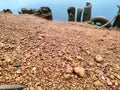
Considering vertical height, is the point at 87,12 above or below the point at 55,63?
below

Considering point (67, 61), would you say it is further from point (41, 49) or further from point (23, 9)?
point (23, 9)

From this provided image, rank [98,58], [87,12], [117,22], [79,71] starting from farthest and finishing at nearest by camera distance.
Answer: [87,12] < [117,22] < [98,58] < [79,71]

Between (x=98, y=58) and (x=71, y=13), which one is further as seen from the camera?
(x=71, y=13)

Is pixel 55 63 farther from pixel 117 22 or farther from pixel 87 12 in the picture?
pixel 87 12

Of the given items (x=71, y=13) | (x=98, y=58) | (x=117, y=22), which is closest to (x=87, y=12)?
(x=71, y=13)

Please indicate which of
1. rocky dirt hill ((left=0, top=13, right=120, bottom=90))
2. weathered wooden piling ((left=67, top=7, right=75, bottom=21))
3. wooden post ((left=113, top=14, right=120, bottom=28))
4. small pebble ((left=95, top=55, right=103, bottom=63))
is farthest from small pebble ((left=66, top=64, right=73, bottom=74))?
weathered wooden piling ((left=67, top=7, right=75, bottom=21))

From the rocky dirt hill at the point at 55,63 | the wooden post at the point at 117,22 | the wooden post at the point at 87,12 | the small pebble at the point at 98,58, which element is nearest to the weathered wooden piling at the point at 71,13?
the wooden post at the point at 87,12

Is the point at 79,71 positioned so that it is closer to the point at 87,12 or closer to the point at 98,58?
the point at 98,58

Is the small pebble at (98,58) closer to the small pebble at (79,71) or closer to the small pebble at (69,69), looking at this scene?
the small pebble at (79,71)

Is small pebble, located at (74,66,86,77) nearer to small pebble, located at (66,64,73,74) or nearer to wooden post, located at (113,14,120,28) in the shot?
small pebble, located at (66,64,73,74)

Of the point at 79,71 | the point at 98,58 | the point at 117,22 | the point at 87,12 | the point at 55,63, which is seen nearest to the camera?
the point at 79,71

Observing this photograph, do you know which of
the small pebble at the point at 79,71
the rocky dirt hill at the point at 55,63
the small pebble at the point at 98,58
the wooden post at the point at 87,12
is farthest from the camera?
the wooden post at the point at 87,12

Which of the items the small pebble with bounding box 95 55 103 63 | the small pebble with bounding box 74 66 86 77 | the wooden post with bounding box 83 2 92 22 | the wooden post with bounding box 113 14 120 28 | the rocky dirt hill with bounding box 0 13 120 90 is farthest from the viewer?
the wooden post with bounding box 83 2 92 22
